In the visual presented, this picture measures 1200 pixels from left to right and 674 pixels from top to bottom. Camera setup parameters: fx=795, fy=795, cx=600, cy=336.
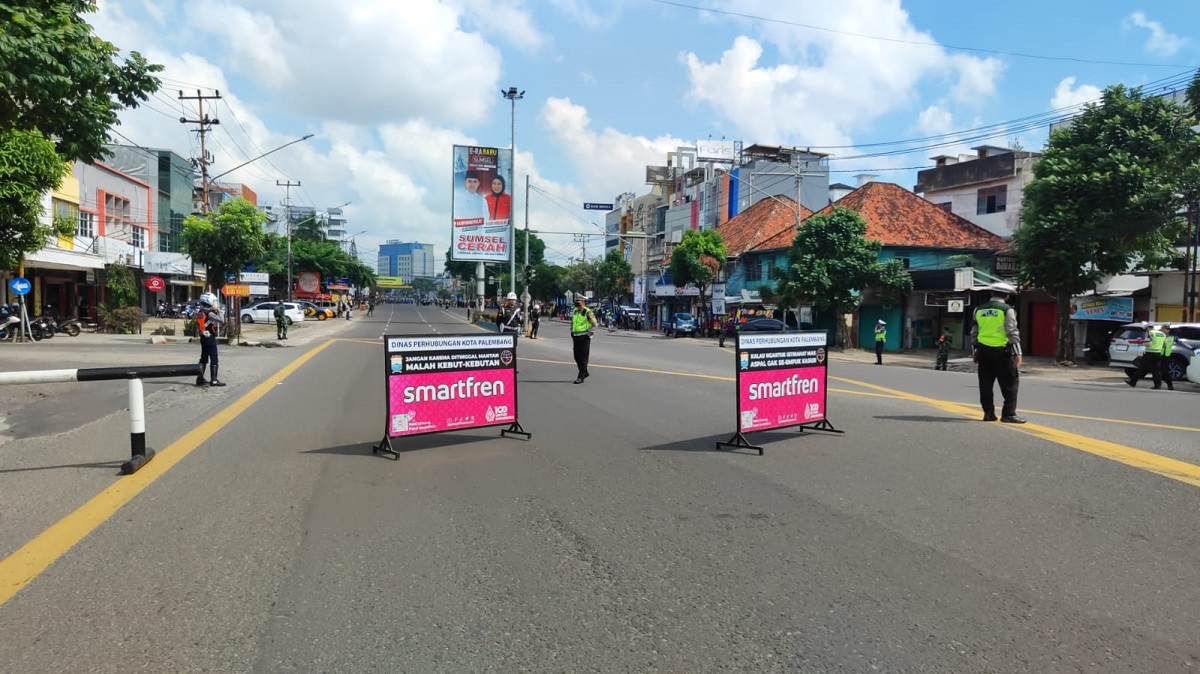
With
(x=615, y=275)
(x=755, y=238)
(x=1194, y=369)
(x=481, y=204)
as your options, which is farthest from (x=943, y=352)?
(x=615, y=275)

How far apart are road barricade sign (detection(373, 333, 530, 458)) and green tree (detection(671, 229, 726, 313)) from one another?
37505mm

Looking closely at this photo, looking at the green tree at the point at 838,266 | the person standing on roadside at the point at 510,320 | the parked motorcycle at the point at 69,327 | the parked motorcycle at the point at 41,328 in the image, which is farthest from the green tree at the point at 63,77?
the green tree at the point at 838,266

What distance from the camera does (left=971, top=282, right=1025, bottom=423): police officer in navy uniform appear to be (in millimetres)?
9375

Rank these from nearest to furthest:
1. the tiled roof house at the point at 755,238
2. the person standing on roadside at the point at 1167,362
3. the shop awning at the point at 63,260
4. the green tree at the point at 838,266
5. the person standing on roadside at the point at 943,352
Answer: the person standing on roadside at the point at 1167,362 → the person standing on roadside at the point at 943,352 → the shop awning at the point at 63,260 → the green tree at the point at 838,266 → the tiled roof house at the point at 755,238

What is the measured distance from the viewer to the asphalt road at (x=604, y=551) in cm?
354

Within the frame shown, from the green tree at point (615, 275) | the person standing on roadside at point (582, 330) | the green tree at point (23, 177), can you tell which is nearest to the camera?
the person standing on roadside at point (582, 330)

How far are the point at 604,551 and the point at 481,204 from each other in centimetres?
4458

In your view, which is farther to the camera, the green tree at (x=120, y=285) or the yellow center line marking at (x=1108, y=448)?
the green tree at (x=120, y=285)

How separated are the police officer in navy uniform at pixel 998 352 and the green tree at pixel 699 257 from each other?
1411 inches

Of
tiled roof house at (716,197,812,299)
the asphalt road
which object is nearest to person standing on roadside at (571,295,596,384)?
the asphalt road

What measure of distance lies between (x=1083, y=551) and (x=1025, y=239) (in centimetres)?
2356

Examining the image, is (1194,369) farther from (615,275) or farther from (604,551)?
(615,275)

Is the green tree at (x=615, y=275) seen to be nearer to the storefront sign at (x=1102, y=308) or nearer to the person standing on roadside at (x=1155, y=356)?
the storefront sign at (x=1102, y=308)

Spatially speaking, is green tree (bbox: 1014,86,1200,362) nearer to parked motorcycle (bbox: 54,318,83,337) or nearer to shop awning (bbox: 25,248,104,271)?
parked motorcycle (bbox: 54,318,83,337)
